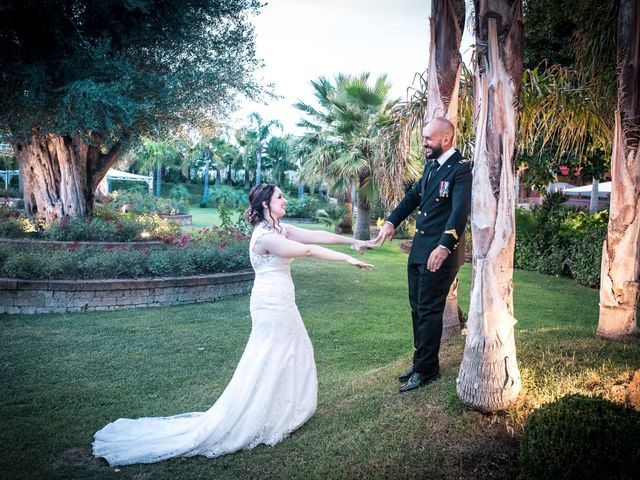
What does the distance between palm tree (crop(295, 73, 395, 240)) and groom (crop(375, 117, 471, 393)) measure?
547 inches

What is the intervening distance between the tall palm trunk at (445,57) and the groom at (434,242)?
1.19 meters

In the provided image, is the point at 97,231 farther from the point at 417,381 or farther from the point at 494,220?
the point at 494,220

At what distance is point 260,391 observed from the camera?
4.13 m

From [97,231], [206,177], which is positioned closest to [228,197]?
[206,177]

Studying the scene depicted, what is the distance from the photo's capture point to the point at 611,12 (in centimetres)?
566

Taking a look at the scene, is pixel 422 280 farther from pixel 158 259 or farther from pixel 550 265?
pixel 550 265

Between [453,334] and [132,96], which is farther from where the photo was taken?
[132,96]

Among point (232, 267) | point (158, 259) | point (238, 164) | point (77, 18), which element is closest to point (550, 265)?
point (232, 267)

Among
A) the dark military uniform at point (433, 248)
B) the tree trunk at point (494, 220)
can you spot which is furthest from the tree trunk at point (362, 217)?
the tree trunk at point (494, 220)

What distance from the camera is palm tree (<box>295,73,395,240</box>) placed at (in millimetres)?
18828

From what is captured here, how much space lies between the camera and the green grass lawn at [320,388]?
11.4ft

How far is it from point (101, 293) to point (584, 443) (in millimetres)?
8146

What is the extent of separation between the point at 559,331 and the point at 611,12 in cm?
366

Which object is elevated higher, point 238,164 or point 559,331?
point 238,164
